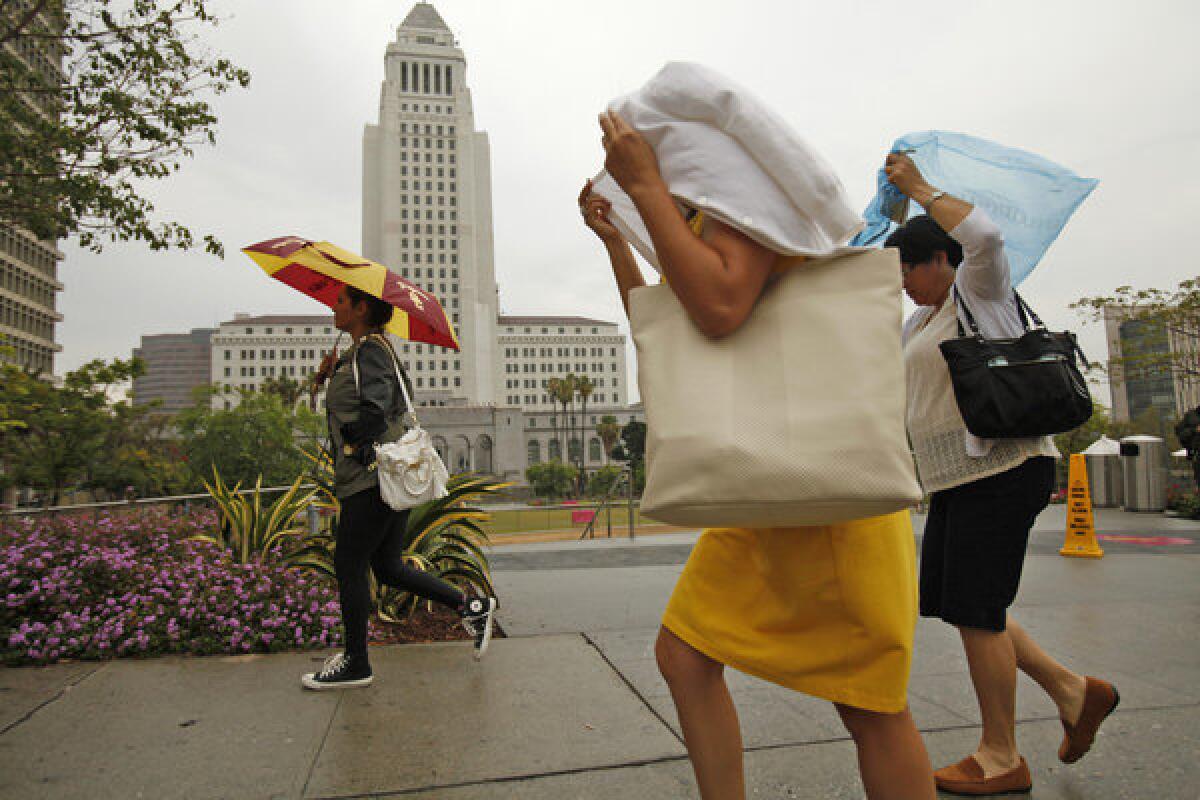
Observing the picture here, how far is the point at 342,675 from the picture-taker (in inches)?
119

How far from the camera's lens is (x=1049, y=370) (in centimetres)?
206

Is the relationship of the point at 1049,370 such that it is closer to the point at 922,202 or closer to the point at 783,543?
the point at 922,202

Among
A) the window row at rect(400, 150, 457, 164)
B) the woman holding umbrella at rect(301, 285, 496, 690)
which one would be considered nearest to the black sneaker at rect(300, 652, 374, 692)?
the woman holding umbrella at rect(301, 285, 496, 690)

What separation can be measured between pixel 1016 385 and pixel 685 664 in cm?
129

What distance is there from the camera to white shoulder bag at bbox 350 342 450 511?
121 inches

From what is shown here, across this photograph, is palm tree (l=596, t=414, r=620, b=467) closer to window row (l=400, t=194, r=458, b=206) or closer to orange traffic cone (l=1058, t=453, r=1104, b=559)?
window row (l=400, t=194, r=458, b=206)

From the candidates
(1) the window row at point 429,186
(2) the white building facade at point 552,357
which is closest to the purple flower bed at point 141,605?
(1) the window row at point 429,186

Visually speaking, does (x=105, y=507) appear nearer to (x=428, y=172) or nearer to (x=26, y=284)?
(x=26, y=284)

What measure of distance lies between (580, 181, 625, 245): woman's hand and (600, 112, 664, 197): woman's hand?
316 mm

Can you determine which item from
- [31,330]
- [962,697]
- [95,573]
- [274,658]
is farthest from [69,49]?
[31,330]

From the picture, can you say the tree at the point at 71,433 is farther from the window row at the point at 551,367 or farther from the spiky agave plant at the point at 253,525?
the window row at the point at 551,367

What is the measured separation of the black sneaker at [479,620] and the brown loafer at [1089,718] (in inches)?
91.4

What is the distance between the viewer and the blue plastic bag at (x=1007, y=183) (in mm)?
2117

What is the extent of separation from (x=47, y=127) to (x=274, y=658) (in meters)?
5.09
